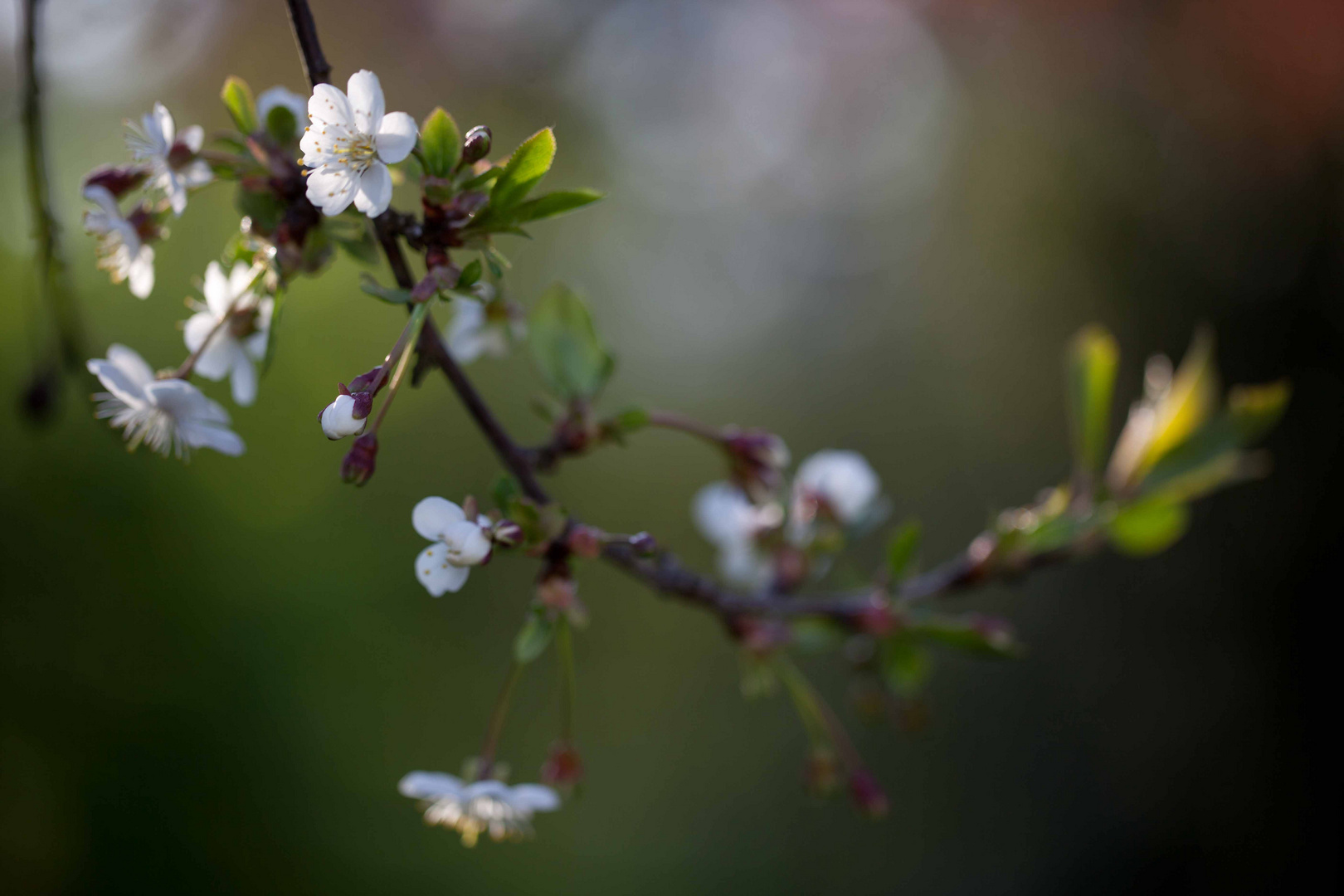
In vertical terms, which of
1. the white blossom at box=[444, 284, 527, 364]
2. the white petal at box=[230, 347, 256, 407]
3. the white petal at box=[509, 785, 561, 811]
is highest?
the white blossom at box=[444, 284, 527, 364]

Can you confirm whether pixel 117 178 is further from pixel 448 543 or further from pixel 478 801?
pixel 478 801

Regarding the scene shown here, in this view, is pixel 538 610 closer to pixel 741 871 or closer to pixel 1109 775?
pixel 741 871

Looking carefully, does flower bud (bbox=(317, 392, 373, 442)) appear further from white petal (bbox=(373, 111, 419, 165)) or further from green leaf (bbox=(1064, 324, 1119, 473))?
green leaf (bbox=(1064, 324, 1119, 473))

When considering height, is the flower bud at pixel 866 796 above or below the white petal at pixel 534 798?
above

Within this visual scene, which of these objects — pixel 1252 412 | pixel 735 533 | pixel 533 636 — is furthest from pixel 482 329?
pixel 1252 412

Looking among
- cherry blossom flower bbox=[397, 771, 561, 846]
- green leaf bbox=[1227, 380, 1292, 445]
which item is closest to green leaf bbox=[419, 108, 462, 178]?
cherry blossom flower bbox=[397, 771, 561, 846]

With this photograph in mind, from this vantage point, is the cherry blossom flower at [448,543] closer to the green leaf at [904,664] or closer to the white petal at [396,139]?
the white petal at [396,139]

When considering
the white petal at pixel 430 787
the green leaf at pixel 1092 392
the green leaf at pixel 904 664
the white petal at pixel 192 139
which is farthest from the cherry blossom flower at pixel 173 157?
the green leaf at pixel 1092 392
